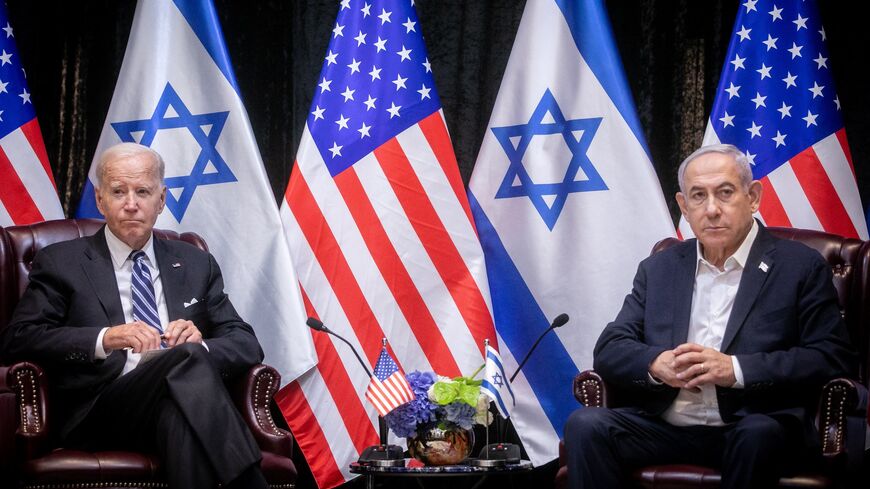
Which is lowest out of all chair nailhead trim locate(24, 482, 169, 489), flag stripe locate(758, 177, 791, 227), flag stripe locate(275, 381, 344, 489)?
flag stripe locate(275, 381, 344, 489)

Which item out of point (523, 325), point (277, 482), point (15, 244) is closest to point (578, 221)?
point (523, 325)

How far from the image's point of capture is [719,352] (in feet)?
10.5

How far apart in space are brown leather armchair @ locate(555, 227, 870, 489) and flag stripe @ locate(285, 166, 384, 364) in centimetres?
122

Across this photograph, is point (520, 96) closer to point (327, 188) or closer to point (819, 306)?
point (327, 188)

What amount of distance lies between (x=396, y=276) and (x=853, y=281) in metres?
1.84

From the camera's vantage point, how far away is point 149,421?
3.24 meters

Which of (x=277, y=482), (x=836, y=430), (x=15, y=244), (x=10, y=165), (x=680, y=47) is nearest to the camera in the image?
(x=836, y=430)

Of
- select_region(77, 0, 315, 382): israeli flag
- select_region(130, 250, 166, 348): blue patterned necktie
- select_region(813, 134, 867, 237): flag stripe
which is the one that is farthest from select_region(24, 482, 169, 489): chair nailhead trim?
select_region(813, 134, 867, 237): flag stripe

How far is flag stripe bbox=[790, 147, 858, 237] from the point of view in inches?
165

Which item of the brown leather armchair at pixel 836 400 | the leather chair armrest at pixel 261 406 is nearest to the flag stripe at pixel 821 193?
the brown leather armchair at pixel 836 400

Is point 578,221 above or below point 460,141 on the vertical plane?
below

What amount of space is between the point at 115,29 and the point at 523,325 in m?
2.52

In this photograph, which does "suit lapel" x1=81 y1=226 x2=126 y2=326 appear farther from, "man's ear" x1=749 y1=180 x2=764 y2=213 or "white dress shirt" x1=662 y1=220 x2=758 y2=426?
"man's ear" x1=749 y1=180 x2=764 y2=213

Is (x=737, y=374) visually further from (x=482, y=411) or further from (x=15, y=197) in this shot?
(x=15, y=197)
